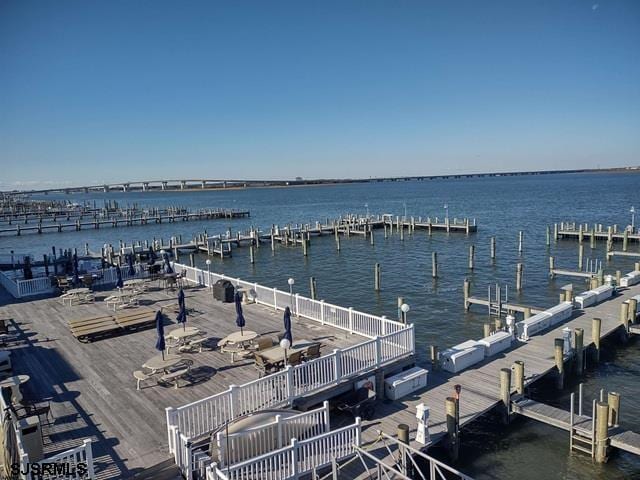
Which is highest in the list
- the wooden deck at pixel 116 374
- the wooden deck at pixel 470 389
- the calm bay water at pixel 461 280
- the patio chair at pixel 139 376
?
the patio chair at pixel 139 376

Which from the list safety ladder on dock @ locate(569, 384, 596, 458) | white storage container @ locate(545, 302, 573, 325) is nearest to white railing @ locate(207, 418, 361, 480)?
safety ladder on dock @ locate(569, 384, 596, 458)

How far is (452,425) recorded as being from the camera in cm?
1154

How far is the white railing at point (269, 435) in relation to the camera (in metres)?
8.85

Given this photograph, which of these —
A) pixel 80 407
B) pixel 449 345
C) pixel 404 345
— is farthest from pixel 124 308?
pixel 449 345

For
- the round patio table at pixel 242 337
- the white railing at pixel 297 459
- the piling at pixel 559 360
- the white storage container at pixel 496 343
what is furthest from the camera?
the white storage container at pixel 496 343

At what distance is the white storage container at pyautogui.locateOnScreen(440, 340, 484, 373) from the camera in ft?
48.7

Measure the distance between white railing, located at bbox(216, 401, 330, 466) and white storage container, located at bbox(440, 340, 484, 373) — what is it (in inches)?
229

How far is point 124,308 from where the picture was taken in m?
19.5

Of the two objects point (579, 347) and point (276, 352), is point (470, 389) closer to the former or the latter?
point (579, 347)

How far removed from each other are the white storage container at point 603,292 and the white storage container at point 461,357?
10030 mm

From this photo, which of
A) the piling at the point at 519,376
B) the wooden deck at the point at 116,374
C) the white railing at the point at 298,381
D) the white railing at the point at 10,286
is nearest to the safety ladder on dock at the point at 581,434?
the piling at the point at 519,376

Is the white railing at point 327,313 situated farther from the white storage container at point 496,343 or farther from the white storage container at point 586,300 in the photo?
the white storage container at point 586,300

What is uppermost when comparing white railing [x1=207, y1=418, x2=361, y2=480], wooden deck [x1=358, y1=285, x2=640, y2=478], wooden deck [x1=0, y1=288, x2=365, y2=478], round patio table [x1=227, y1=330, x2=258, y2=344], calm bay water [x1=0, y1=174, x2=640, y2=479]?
round patio table [x1=227, y1=330, x2=258, y2=344]

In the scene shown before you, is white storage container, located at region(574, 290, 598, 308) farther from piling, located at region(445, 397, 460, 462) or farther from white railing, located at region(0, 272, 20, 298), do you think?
white railing, located at region(0, 272, 20, 298)
